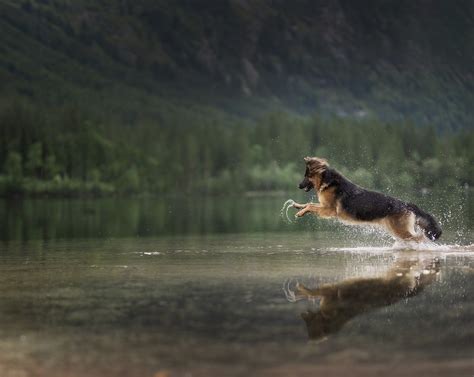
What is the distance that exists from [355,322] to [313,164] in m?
15.9

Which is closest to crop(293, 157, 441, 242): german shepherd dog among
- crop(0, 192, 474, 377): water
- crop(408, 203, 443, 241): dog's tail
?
crop(408, 203, 443, 241): dog's tail

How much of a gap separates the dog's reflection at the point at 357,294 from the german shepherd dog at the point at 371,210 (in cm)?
584

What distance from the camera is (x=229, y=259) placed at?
2731cm

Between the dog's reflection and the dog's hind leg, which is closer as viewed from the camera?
the dog's reflection

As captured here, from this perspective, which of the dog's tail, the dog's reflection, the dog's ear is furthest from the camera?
the dog's ear

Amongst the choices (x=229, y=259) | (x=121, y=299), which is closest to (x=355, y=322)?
(x=121, y=299)

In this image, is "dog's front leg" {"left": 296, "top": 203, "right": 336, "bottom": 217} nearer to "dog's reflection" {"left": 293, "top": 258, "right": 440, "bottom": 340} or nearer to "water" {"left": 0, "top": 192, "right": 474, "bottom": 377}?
"water" {"left": 0, "top": 192, "right": 474, "bottom": 377}

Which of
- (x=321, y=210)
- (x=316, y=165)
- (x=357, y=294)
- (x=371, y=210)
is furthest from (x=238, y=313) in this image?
(x=316, y=165)

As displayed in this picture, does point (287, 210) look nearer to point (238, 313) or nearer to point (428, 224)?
point (428, 224)

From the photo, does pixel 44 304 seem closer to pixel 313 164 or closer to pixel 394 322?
pixel 394 322

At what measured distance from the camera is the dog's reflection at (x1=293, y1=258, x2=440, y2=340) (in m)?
16.0

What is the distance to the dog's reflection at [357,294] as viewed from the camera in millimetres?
16047

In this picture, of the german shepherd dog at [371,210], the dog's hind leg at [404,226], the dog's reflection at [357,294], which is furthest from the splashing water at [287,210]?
the dog's reflection at [357,294]

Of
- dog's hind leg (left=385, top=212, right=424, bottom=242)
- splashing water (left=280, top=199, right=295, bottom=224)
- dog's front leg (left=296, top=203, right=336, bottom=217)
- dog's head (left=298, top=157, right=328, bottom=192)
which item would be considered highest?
A: dog's head (left=298, top=157, right=328, bottom=192)
